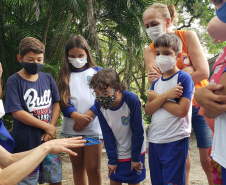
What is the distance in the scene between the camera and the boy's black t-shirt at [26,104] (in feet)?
7.79

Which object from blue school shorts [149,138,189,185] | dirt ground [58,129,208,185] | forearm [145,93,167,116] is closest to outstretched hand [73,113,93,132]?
forearm [145,93,167,116]

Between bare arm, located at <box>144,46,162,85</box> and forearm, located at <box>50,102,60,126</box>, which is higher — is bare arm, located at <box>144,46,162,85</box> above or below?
above

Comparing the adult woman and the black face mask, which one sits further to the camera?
the black face mask

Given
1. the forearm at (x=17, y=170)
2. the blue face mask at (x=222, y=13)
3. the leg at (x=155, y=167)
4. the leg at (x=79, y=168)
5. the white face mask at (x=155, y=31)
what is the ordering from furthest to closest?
the leg at (x=79, y=168)
the white face mask at (x=155, y=31)
the leg at (x=155, y=167)
the forearm at (x=17, y=170)
the blue face mask at (x=222, y=13)

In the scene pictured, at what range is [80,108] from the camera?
8.84ft

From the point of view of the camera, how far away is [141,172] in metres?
2.27

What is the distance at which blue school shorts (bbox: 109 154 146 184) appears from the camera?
2260mm

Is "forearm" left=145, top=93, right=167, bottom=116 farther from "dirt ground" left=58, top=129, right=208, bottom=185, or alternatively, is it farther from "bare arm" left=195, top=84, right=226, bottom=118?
"dirt ground" left=58, top=129, right=208, bottom=185

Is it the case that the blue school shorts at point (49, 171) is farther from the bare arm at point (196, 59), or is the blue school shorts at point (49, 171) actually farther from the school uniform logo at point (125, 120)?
the bare arm at point (196, 59)

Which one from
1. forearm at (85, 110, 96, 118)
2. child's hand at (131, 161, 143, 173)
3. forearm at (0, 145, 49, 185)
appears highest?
forearm at (85, 110, 96, 118)

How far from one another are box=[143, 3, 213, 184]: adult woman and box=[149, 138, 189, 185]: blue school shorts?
424mm

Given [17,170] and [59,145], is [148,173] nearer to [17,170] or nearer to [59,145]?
[59,145]

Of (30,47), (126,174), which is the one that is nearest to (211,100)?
(126,174)

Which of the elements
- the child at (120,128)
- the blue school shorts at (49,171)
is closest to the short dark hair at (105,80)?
the child at (120,128)
